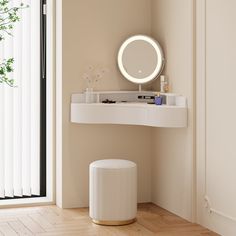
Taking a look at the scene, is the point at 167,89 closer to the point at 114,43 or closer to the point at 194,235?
the point at 114,43

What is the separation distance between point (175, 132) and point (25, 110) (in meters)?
1.38

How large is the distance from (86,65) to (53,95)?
40 centimetres

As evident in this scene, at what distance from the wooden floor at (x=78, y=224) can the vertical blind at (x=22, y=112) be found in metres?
0.33

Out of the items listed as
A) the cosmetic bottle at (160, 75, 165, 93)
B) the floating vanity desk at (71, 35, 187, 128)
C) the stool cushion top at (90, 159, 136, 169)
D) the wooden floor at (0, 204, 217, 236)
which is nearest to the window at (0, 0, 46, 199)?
the wooden floor at (0, 204, 217, 236)

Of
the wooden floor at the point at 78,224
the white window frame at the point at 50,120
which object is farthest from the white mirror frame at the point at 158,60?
the wooden floor at the point at 78,224

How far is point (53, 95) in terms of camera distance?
5164 mm

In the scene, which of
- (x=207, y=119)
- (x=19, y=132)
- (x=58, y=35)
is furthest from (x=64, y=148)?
(x=207, y=119)

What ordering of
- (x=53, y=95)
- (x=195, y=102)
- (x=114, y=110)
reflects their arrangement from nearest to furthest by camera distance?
(x=195, y=102) → (x=114, y=110) → (x=53, y=95)

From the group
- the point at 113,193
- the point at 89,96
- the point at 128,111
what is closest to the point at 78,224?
the point at 113,193

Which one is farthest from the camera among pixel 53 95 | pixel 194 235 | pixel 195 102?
pixel 53 95

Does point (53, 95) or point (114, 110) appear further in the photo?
point (53, 95)

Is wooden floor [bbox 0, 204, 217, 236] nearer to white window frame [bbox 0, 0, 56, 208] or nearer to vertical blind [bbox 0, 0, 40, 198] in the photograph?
white window frame [bbox 0, 0, 56, 208]

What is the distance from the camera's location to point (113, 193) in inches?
174

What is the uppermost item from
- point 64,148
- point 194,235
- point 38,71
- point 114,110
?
point 38,71
